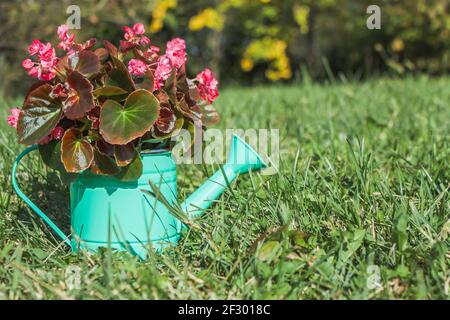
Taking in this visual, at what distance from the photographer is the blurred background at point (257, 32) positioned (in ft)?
16.4

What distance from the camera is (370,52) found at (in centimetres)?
1016

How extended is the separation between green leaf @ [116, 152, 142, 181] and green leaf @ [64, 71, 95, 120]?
0.53 ft

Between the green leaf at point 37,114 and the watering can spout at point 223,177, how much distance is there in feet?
1.40

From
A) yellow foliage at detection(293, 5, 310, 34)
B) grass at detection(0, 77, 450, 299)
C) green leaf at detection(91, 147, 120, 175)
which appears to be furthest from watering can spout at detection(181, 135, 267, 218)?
yellow foliage at detection(293, 5, 310, 34)

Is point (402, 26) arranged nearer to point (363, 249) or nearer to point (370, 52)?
point (370, 52)

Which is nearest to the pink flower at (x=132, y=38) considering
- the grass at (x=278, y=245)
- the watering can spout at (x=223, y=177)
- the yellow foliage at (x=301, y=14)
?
the watering can spout at (x=223, y=177)

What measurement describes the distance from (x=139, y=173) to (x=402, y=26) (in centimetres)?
805

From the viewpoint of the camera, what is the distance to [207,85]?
1.54 m

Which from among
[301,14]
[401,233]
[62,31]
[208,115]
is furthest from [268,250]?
[301,14]

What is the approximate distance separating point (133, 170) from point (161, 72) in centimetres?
26

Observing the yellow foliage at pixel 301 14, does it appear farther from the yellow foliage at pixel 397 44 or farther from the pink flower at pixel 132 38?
the pink flower at pixel 132 38

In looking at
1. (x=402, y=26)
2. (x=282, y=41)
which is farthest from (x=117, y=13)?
(x=402, y=26)

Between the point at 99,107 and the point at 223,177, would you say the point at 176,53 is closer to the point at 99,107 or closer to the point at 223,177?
the point at 99,107

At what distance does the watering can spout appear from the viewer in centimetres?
155
